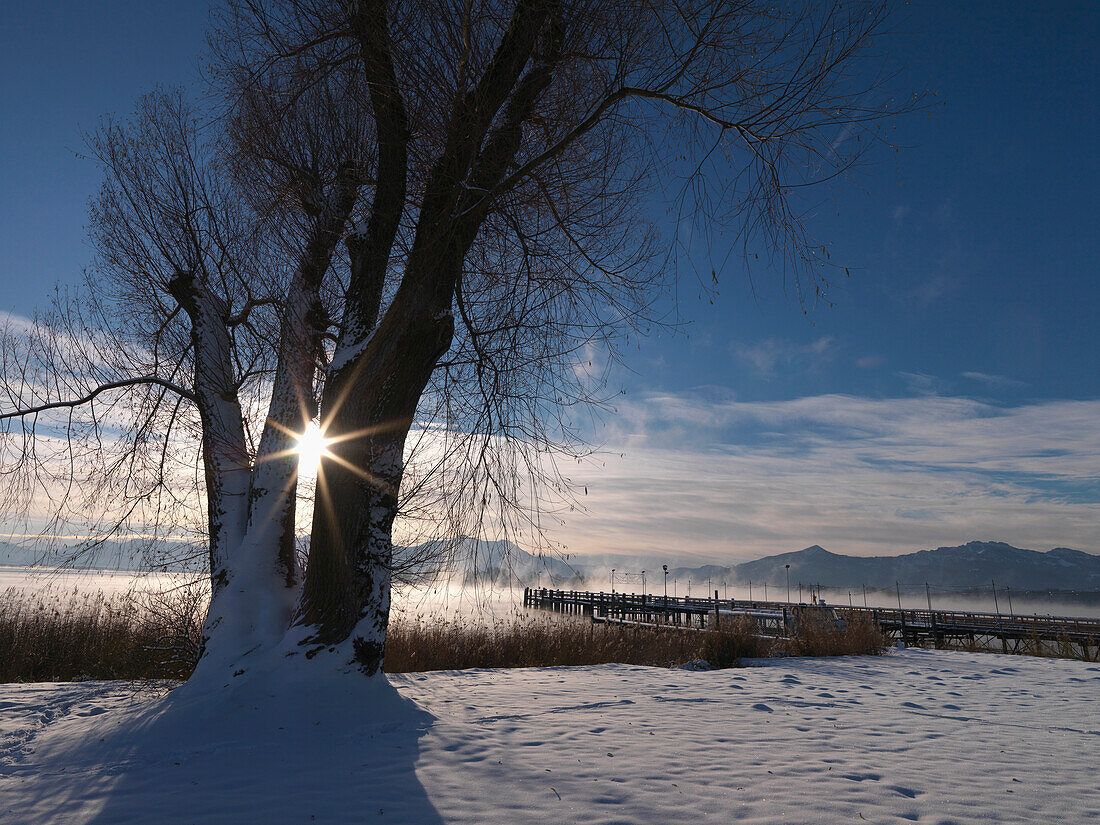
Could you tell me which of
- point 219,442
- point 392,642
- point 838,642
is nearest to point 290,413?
point 219,442

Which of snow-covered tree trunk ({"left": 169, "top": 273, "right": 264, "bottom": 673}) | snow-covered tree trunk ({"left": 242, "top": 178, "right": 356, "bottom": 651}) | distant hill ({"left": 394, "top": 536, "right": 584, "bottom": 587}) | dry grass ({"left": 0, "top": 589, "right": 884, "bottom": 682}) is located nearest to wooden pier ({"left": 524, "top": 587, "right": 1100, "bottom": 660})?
distant hill ({"left": 394, "top": 536, "right": 584, "bottom": 587})

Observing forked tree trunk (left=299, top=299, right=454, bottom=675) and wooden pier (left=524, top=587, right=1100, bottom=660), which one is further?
wooden pier (left=524, top=587, right=1100, bottom=660)

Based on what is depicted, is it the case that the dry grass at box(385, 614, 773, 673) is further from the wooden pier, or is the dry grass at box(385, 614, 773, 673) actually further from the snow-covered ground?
the snow-covered ground

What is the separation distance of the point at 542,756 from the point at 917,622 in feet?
109

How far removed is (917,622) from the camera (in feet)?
96.5

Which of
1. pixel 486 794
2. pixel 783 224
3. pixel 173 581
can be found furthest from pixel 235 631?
pixel 783 224

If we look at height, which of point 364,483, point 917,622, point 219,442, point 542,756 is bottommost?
point 917,622

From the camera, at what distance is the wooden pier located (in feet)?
48.8

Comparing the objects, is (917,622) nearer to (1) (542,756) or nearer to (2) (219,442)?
(1) (542,756)

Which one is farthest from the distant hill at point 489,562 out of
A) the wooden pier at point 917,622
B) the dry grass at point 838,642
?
the dry grass at point 838,642

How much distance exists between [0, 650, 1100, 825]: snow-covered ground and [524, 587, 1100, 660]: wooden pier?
150cm

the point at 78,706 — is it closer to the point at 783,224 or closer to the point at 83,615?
the point at 83,615

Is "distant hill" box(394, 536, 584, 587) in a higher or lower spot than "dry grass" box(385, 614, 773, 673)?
higher

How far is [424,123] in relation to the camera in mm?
4383
